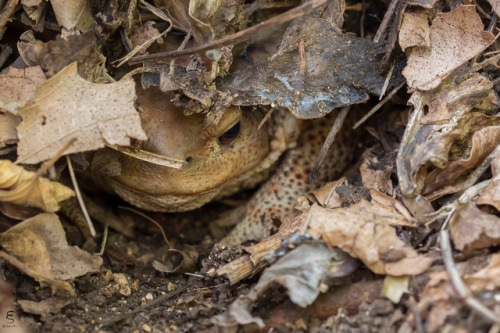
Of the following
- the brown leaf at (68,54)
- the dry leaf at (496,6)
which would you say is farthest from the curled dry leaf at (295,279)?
the dry leaf at (496,6)

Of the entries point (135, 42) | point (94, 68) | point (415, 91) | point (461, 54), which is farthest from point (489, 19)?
point (94, 68)

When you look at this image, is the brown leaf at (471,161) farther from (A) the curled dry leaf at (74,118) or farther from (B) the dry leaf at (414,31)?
(A) the curled dry leaf at (74,118)

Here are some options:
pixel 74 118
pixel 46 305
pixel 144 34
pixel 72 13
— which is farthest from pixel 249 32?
pixel 46 305

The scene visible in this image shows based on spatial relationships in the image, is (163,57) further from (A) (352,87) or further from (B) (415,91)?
(B) (415,91)

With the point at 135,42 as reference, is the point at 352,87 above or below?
below

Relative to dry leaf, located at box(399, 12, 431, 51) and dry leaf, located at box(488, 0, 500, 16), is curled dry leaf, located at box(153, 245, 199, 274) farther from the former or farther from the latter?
dry leaf, located at box(488, 0, 500, 16)

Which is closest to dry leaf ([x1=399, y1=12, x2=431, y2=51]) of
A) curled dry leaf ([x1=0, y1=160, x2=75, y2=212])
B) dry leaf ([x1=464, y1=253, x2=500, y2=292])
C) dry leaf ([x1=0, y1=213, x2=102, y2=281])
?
dry leaf ([x1=464, y1=253, x2=500, y2=292])

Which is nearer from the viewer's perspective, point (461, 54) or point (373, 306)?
point (373, 306)

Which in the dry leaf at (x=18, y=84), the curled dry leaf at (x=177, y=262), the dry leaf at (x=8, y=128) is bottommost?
the curled dry leaf at (x=177, y=262)
